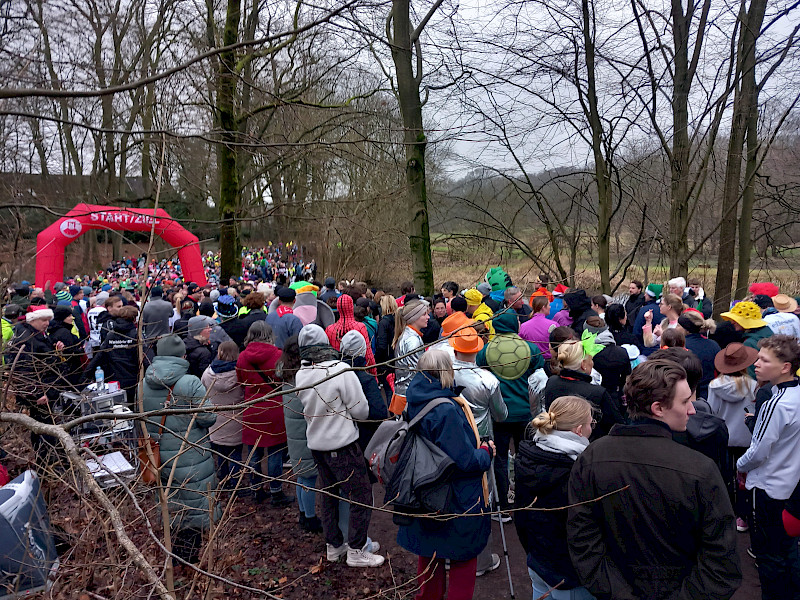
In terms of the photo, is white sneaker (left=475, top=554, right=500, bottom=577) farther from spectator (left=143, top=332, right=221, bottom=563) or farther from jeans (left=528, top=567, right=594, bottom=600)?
spectator (left=143, top=332, right=221, bottom=563)

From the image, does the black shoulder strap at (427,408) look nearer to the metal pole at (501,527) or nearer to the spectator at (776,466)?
the metal pole at (501,527)

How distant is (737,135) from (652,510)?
8.62 m

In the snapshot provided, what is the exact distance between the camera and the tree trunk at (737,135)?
796 centimetres

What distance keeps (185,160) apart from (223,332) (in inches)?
113

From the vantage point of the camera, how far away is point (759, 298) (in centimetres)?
679

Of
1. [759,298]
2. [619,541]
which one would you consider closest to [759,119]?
[759,298]

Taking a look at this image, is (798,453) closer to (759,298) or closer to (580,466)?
(580,466)

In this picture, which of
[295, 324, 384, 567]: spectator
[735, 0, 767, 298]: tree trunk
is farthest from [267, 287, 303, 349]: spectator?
[735, 0, 767, 298]: tree trunk

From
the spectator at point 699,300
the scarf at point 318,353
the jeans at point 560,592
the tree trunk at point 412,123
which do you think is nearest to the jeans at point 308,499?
the scarf at point 318,353

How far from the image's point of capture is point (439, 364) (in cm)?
311

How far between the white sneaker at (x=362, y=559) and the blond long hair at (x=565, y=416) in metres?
2.15

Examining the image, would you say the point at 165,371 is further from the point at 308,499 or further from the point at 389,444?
the point at 389,444

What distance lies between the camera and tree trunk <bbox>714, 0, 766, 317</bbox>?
7957 millimetres

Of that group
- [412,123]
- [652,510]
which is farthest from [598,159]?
[652,510]
